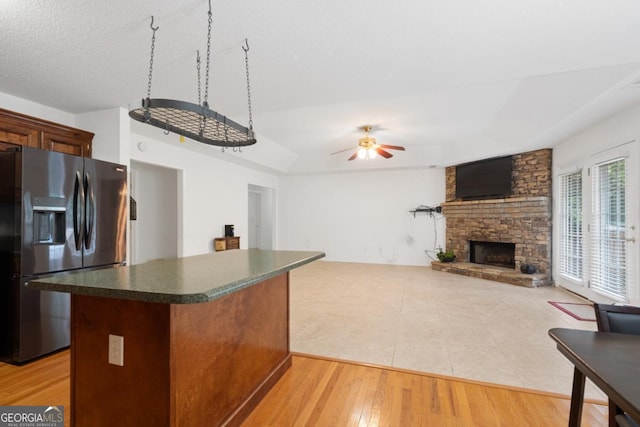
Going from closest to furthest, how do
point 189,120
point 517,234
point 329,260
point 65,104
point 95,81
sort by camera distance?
point 189,120 < point 95,81 < point 65,104 < point 517,234 < point 329,260

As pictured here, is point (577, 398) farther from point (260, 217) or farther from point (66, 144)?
point (260, 217)

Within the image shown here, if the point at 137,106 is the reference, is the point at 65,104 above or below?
above

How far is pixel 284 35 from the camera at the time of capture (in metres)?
2.05

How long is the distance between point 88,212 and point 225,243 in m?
3.06

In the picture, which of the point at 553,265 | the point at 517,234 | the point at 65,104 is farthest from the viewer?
the point at 517,234

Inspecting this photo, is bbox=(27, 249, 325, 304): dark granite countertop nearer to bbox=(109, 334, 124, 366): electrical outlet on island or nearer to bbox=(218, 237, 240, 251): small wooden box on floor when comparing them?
bbox=(109, 334, 124, 366): electrical outlet on island

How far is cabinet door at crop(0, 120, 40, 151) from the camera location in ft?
8.53

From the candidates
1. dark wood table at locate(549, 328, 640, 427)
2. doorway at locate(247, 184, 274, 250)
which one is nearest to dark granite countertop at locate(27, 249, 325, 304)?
dark wood table at locate(549, 328, 640, 427)

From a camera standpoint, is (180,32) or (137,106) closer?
(137,106)

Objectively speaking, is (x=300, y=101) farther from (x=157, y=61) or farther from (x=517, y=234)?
(x=517, y=234)

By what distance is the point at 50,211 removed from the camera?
2547 mm

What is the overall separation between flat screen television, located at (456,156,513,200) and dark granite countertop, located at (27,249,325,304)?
5.54 metres

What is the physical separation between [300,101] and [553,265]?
5.25 metres

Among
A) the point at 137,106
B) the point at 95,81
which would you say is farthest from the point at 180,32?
the point at 95,81
